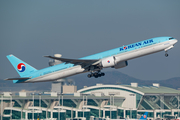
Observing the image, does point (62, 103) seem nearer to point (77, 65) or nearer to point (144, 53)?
point (77, 65)

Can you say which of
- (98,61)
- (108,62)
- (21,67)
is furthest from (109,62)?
(21,67)

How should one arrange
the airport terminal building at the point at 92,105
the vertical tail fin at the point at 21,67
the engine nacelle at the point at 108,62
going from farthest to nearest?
the airport terminal building at the point at 92,105, the vertical tail fin at the point at 21,67, the engine nacelle at the point at 108,62

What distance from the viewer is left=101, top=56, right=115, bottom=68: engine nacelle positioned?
49.3m

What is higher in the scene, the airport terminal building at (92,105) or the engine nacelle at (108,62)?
the engine nacelle at (108,62)

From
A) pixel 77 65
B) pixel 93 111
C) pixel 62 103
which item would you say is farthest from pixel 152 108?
pixel 77 65

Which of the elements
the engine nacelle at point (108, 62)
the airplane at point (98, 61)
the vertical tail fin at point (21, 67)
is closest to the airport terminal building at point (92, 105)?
the vertical tail fin at point (21, 67)

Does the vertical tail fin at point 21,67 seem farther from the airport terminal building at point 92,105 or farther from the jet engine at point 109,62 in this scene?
the airport terminal building at point 92,105

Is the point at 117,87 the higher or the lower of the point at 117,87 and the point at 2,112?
the higher

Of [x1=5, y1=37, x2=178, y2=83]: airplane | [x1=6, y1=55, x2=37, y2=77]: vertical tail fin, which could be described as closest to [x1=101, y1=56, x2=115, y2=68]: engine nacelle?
[x1=5, y1=37, x2=178, y2=83]: airplane

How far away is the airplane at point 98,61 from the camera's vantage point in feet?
159

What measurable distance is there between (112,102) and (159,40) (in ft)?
167

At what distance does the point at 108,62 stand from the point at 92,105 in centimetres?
4470

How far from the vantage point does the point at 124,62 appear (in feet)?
173

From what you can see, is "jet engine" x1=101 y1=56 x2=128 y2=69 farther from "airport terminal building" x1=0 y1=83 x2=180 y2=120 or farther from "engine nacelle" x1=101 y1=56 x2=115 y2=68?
"airport terminal building" x1=0 y1=83 x2=180 y2=120
